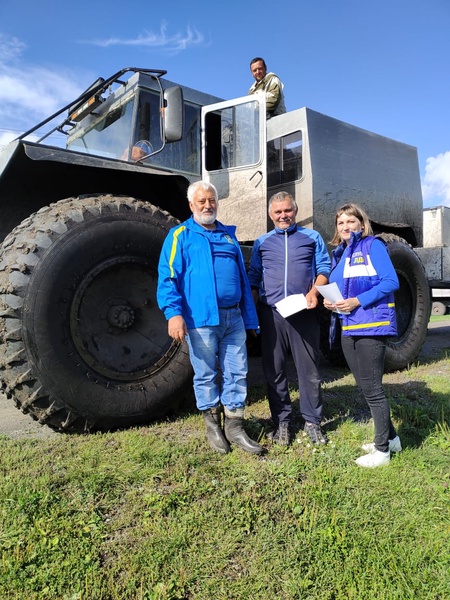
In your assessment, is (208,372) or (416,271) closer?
(208,372)

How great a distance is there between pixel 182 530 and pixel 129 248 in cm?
180

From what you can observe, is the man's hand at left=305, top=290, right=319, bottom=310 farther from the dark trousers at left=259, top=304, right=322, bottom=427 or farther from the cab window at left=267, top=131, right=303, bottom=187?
the cab window at left=267, top=131, right=303, bottom=187

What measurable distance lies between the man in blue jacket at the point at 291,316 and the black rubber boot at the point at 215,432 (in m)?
0.43

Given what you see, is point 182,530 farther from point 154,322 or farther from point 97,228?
point 97,228

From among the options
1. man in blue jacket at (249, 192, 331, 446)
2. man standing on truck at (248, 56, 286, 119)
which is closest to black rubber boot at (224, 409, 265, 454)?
man in blue jacket at (249, 192, 331, 446)

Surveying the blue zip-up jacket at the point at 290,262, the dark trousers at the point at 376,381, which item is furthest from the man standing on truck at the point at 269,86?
the dark trousers at the point at 376,381

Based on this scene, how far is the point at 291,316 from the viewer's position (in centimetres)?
309

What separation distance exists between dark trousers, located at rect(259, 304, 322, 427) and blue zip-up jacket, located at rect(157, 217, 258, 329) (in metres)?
0.58

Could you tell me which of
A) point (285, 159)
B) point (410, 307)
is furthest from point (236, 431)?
point (410, 307)

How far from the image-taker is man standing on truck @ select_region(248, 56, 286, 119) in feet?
15.7

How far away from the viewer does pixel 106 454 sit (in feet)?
8.54

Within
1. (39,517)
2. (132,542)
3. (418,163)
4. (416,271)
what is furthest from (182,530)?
(418,163)

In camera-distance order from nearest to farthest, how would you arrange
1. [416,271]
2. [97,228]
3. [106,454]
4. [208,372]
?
[106,454]
[208,372]
[97,228]
[416,271]

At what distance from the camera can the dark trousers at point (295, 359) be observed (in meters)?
3.06
